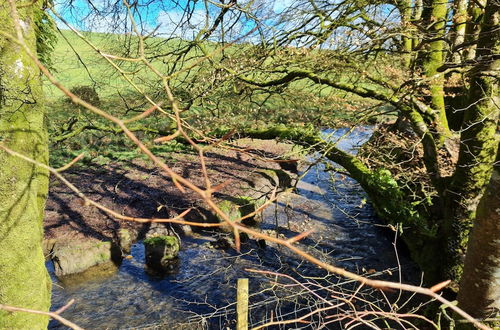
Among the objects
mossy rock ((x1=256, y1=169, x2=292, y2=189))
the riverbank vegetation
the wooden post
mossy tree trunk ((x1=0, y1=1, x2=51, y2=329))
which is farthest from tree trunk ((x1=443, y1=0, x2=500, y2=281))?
mossy rock ((x1=256, y1=169, x2=292, y2=189))

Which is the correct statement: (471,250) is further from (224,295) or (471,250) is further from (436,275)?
(224,295)

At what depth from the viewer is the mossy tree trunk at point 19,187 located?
3.15 meters

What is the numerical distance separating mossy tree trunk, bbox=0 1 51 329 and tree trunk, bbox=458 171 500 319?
4.34m

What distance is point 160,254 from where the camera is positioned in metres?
7.59

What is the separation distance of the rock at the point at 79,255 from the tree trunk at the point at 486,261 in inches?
271

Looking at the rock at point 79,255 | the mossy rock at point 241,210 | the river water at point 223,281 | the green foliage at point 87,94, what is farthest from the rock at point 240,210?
the green foliage at point 87,94

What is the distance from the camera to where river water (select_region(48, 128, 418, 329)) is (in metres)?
6.02

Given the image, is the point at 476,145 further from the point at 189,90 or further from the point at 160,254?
the point at 160,254

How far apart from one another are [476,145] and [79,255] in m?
7.70

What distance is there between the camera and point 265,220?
34.0 feet

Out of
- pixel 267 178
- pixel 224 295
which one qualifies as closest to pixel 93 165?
pixel 267 178

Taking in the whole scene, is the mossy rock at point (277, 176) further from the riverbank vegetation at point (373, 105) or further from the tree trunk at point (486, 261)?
the tree trunk at point (486, 261)

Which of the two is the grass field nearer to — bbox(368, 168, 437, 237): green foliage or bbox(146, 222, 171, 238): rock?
bbox(368, 168, 437, 237): green foliage

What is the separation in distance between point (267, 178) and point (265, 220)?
2515mm
